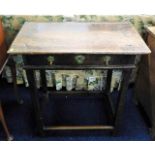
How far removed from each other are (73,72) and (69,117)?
35 centimetres

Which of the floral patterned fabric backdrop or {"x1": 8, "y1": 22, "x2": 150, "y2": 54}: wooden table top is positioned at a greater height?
{"x1": 8, "y1": 22, "x2": 150, "y2": 54}: wooden table top

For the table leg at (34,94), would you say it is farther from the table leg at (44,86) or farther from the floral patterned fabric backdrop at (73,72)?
the floral patterned fabric backdrop at (73,72)

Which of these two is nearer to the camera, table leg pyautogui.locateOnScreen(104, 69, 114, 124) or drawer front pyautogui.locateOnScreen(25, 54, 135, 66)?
drawer front pyautogui.locateOnScreen(25, 54, 135, 66)

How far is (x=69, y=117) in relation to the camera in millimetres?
1621

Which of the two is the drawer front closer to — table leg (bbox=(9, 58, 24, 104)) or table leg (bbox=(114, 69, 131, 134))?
table leg (bbox=(114, 69, 131, 134))

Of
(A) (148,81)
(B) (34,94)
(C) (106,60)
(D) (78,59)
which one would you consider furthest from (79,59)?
(A) (148,81)

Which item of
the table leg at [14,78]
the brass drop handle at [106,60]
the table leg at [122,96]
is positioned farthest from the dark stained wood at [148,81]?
the table leg at [14,78]

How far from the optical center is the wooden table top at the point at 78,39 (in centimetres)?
110

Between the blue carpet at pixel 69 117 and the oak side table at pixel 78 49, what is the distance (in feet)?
0.73

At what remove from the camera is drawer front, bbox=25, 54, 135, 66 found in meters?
1.12

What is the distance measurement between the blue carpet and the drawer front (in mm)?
540

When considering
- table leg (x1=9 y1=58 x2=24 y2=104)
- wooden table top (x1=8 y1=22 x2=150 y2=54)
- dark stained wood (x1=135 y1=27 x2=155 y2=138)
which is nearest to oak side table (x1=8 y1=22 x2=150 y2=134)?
wooden table top (x1=8 y1=22 x2=150 y2=54)
